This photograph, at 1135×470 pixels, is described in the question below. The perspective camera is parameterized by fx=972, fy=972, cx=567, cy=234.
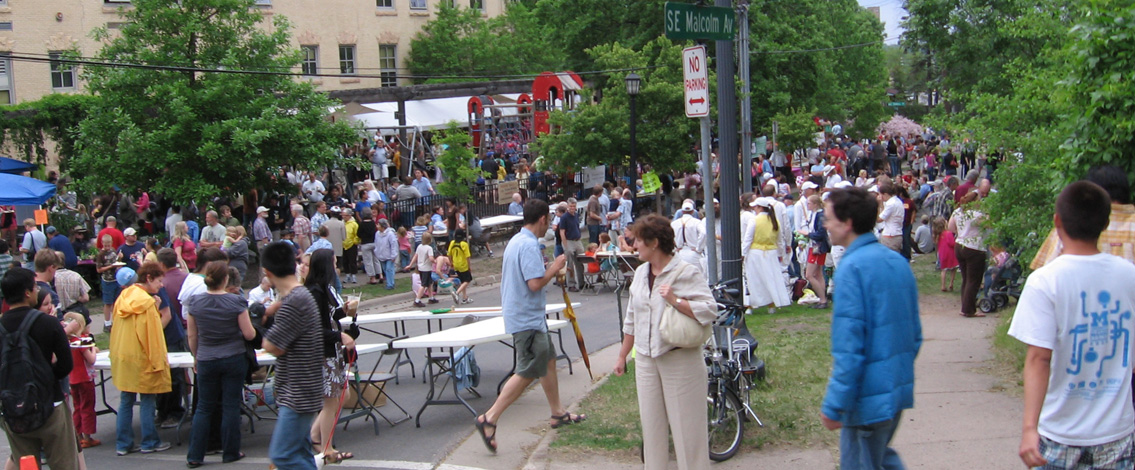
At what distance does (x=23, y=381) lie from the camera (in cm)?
575

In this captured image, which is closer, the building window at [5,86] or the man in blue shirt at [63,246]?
the man in blue shirt at [63,246]

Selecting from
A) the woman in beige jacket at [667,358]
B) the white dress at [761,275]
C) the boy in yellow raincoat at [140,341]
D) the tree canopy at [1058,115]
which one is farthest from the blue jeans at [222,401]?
the white dress at [761,275]

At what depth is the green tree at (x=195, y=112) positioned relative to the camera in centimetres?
1834

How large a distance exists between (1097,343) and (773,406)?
388 centimetres

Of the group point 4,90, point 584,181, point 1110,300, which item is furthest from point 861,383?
point 4,90

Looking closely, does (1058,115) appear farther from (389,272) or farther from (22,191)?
(22,191)

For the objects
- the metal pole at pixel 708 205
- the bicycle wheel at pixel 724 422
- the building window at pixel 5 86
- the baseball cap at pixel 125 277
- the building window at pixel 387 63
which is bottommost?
the bicycle wheel at pixel 724 422

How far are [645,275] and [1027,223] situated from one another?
4.30 m

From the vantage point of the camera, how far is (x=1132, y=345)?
381cm

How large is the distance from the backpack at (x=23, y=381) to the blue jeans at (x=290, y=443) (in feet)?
4.66

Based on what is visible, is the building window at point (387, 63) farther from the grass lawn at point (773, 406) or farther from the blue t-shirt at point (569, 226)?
the grass lawn at point (773, 406)

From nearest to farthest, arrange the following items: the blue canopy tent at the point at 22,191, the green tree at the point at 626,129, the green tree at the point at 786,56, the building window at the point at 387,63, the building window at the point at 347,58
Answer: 1. the blue canopy tent at the point at 22,191
2. the green tree at the point at 626,129
3. the green tree at the point at 786,56
4. the building window at the point at 347,58
5. the building window at the point at 387,63

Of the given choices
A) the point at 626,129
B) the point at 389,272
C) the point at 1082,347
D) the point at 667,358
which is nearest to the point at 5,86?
the point at 389,272

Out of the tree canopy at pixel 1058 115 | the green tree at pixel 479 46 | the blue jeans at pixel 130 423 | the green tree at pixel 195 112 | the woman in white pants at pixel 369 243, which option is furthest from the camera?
the green tree at pixel 479 46
